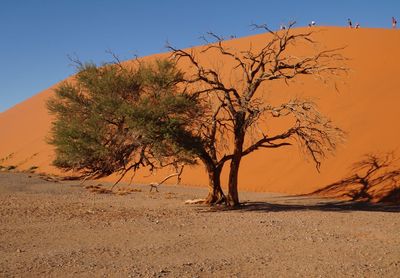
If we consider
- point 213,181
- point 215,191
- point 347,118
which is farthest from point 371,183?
point 347,118

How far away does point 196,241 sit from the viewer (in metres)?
9.44

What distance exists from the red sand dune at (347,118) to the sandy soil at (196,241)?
5347 millimetres

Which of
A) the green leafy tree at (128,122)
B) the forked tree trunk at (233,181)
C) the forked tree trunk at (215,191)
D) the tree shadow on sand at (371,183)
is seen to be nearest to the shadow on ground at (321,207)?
the forked tree trunk at (233,181)

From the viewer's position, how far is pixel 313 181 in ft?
71.3

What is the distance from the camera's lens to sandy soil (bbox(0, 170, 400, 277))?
713 centimetres

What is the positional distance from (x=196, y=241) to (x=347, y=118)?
1843cm

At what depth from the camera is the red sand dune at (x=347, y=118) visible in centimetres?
2206

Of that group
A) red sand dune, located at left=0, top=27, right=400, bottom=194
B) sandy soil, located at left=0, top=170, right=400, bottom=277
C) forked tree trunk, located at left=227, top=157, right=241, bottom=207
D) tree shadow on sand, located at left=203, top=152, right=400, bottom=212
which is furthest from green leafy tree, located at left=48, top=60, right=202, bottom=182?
red sand dune, located at left=0, top=27, right=400, bottom=194

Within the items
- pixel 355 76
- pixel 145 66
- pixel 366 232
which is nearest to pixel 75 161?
pixel 145 66

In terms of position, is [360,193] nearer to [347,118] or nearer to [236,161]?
[236,161]

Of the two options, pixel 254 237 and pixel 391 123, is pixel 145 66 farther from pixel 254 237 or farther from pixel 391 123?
pixel 391 123

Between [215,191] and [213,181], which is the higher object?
[213,181]

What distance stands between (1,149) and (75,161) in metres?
43.6

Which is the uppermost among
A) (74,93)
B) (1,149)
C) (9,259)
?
(1,149)
